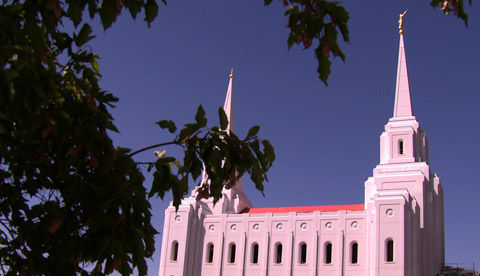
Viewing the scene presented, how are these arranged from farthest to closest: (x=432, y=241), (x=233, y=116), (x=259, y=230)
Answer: (x=233, y=116), (x=259, y=230), (x=432, y=241)

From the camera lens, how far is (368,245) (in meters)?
41.7

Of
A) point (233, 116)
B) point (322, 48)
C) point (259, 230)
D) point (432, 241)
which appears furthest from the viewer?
point (233, 116)

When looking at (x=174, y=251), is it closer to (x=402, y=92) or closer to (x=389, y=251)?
(x=389, y=251)

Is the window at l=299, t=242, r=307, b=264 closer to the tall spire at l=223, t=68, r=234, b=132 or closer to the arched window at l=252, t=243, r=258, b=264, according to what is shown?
the arched window at l=252, t=243, r=258, b=264

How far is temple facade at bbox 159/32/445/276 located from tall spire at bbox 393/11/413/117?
80 millimetres

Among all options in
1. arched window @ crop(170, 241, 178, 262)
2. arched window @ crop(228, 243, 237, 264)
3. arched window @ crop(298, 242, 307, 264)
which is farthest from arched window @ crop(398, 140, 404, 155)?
arched window @ crop(170, 241, 178, 262)

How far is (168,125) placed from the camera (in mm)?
4203

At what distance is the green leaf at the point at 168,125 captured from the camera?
4168 millimetres

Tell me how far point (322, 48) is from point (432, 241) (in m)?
42.4

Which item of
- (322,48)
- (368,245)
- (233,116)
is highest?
(233,116)

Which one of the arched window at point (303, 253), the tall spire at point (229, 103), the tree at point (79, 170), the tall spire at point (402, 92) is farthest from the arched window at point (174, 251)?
the tree at point (79, 170)

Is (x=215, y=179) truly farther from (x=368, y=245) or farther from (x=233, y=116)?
(x=233, y=116)

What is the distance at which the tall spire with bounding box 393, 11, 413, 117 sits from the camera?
47.1m

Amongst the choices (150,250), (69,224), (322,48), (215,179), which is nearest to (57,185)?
(69,224)
